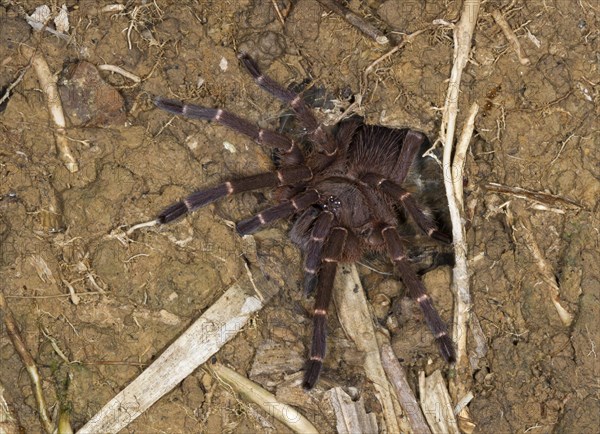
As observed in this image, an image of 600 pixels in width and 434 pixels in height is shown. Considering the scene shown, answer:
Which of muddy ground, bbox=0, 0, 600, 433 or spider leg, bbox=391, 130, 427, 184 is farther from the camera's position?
spider leg, bbox=391, 130, 427, 184

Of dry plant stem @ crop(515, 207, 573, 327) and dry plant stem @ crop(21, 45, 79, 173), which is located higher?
dry plant stem @ crop(21, 45, 79, 173)

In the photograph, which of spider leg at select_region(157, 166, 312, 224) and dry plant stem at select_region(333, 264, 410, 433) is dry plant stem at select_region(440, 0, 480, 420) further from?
spider leg at select_region(157, 166, 312, 224)

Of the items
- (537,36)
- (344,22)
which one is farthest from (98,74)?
(537,36)

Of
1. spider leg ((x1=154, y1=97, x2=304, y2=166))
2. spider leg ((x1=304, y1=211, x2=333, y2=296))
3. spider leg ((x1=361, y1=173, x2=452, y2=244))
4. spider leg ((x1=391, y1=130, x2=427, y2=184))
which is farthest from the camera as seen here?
spider leg ((x1=391, y1=130, x2=427, y2=184))

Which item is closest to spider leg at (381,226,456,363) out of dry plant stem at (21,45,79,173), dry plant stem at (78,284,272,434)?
Answer: dry plant stem at (78,284,272,434)

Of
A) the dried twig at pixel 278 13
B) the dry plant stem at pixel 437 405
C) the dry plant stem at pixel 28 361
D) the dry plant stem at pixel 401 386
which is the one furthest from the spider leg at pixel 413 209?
the dry plant stem at pixel 28 361

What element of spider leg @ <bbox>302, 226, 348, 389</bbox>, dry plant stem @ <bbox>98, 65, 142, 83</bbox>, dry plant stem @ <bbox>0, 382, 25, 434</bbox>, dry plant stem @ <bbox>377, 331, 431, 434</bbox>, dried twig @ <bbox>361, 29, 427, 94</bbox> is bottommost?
dry plant stem @ <bbox>0, 382, 25, 434</bbox>
